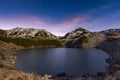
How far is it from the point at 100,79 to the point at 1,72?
19.3 meters

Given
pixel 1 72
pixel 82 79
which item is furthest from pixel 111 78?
pixel 1 72

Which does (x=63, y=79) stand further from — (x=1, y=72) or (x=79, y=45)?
(x=79, y=45)

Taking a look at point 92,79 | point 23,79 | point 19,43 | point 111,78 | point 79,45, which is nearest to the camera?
point 23,79

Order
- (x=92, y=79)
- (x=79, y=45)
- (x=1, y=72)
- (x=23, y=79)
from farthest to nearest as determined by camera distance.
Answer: (x=79, y=45)
(x=92, y=79)
(x=1, y=72)
(x=23, y=79)

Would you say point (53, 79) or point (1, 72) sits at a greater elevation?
point (1, 72)

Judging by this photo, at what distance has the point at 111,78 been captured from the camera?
3716 cm

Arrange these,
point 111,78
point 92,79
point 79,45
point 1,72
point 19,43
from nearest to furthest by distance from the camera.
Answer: point 1,72
point 111,78
point 92,79
point 19,43
point 79,45

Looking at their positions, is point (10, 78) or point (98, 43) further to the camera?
point (98, 43)

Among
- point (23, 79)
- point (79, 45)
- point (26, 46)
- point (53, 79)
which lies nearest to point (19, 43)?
point (26, 46)

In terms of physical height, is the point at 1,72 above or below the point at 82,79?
above

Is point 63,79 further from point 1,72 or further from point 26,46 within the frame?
point 26,46

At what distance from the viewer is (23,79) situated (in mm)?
27891

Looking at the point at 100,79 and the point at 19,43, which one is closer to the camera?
the point at 100,79

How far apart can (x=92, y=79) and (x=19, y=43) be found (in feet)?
494
